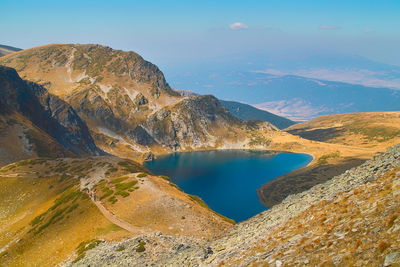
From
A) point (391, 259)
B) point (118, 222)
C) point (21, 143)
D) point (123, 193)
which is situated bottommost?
point (118, 222)

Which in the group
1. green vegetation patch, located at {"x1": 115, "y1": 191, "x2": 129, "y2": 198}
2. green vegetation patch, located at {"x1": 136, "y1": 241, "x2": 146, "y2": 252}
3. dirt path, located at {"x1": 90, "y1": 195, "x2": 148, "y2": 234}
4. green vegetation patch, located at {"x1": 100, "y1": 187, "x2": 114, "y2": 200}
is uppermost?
green vegetation patch, located at {"x1": 115, "y1": 191, "x2": 129, "y2": 198}

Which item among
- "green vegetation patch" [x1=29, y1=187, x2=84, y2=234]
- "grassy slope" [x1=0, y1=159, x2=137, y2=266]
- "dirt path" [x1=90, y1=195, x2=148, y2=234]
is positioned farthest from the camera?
"green vegetation patch" [x1=29, y1=187, x2=84, y2=234]

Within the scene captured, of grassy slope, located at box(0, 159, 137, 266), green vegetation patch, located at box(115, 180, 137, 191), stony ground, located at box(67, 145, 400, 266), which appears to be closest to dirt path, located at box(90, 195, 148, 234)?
grassy slope, located at box(0, 159, 137, 266)

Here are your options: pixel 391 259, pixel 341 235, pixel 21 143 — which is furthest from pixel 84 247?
pixel 21 143

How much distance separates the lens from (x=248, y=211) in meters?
175

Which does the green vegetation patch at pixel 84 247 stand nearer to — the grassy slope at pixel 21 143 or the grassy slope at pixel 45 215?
the grassy slope at pixel 45 215

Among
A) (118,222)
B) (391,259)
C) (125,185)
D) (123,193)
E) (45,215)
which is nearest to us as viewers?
(391,259)

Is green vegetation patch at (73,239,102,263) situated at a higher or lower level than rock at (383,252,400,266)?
lower

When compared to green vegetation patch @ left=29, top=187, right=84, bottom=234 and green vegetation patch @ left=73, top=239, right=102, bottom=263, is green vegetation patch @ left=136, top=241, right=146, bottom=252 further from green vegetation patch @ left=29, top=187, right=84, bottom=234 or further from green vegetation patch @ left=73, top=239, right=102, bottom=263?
green vegetation patch @ left=29, top=187, right=84, bottom=234

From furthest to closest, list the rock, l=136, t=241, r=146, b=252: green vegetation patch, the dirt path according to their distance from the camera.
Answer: the dirt path, l=136, t=241, r=146, b=252: green vegetation patch, the rock

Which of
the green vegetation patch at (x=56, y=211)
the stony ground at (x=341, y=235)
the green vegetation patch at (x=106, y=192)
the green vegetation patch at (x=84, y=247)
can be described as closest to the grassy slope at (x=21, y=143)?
the green vegetation patch at (x=56, y=211)

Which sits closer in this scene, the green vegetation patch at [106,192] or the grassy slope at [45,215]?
the grassy slope at [45,215]

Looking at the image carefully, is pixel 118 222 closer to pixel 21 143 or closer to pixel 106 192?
pixel 106 192

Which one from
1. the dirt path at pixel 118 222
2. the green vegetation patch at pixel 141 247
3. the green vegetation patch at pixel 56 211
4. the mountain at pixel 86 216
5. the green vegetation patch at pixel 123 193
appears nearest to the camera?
the green vegetation patch at pixel 141 247
